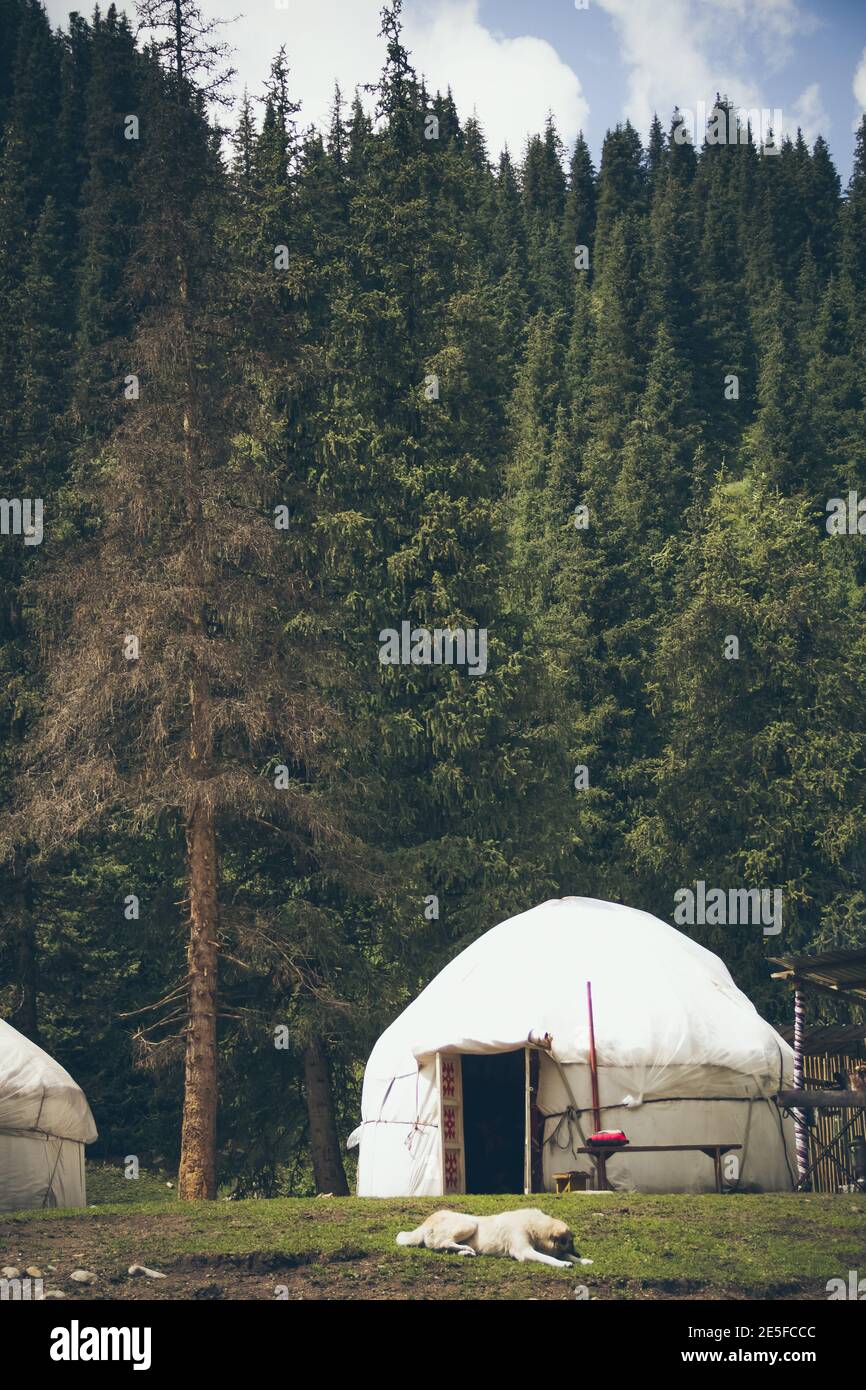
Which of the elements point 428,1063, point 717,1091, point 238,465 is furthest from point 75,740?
point 717,1091

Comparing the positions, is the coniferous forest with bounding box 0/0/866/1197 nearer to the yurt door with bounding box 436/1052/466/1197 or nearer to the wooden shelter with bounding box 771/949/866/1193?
the yurt door with bounding box 436/1052/466/1197

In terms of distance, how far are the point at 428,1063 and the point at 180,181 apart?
12499 mm

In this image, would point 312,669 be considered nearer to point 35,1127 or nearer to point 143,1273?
point 35,1127

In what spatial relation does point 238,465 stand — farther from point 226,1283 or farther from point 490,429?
point 226,1283

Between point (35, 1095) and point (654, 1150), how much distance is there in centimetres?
764

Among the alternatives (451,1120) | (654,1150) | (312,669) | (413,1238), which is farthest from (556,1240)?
(312,669)

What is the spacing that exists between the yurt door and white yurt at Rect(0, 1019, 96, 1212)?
502cm

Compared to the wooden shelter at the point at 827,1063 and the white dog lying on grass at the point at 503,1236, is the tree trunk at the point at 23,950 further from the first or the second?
the white dog lying on grass at the point at 503,1236

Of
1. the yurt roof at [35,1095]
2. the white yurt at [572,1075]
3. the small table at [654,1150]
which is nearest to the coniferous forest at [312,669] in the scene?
the yurt roof at [35,1095]

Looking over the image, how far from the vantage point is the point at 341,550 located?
91.5ft

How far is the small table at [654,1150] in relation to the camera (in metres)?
17.2

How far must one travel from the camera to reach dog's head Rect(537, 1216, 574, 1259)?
13.3 meters

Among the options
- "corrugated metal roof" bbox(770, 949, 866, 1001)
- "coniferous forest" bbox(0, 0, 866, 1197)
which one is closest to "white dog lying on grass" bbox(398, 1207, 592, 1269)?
"corrugated metal roof" bbox(770, 949, 866, 1001)

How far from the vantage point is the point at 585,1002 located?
65.3 ft
